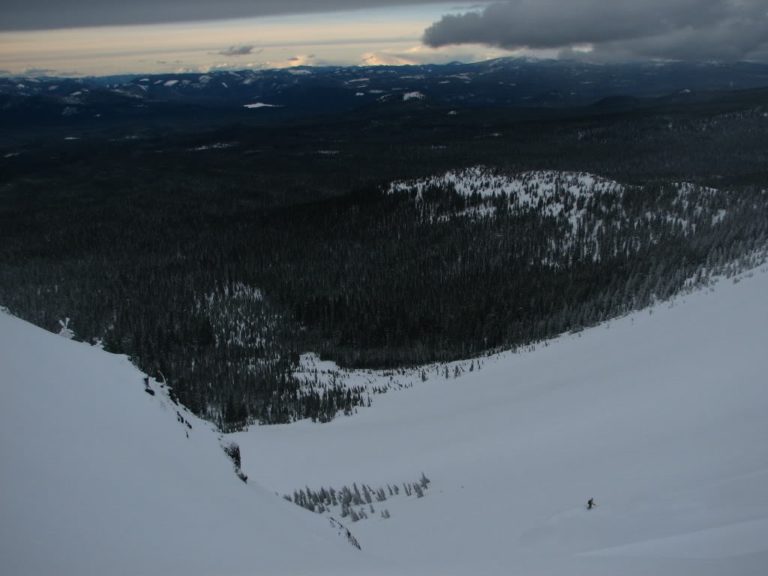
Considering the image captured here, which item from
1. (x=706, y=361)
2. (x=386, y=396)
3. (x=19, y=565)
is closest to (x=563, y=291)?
(x=386, y=396)

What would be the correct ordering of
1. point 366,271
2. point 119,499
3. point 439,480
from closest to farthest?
1. point 119,499
2. point 439,480
3. point 366,271

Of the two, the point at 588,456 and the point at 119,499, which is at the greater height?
the point at 119,499

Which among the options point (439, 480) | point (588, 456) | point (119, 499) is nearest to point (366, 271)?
point (439, 480)

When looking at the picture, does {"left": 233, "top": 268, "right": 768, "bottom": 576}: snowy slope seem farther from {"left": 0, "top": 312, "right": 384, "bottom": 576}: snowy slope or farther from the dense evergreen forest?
the dense evergreen forest

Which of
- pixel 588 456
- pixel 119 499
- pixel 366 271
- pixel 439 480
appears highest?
pixel 119 499

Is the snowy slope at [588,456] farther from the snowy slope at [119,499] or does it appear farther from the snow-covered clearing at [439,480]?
the snowy slope at [119,499]

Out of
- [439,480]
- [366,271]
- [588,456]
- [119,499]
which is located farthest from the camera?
[366,271]

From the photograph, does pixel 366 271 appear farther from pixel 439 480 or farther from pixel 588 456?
pixel 588 456
